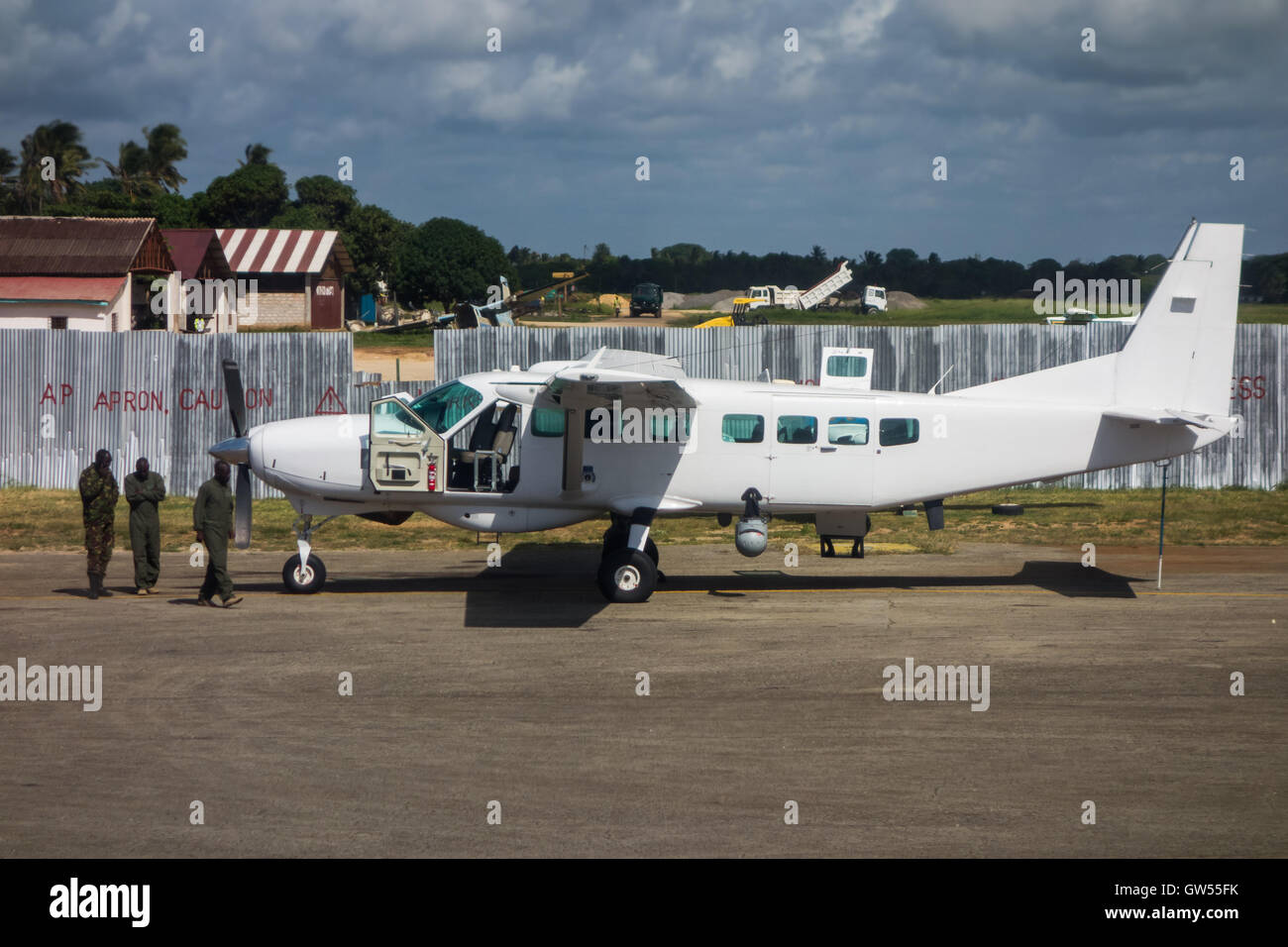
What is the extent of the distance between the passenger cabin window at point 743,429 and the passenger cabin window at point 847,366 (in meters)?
8.07

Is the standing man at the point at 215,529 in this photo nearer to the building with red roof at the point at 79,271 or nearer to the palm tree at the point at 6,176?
the building with red roof at the point at 79,271

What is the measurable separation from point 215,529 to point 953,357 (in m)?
15.9

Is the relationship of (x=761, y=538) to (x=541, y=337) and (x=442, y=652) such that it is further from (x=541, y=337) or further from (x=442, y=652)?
(x=541, y=337)

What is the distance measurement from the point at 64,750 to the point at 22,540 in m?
12.1

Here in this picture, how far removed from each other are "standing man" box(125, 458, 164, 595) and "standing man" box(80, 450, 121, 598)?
33cm

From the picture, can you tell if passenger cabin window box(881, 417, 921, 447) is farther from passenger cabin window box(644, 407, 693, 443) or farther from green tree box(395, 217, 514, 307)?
green tree box(395, 217, 514, 307)

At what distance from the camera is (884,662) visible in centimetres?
1117

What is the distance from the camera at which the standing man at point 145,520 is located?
47.1 ft

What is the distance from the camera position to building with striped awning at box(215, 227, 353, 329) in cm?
5947

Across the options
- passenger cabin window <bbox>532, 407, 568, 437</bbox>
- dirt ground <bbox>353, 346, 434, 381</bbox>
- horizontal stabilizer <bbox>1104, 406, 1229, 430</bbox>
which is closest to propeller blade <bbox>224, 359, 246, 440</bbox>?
passenger cabin window <bbox>532, 407, 568, 437</bbox>

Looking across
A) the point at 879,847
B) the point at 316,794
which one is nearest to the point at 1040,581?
the point at 879,847

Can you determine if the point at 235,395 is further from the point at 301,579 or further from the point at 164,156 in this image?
the point at 164,156

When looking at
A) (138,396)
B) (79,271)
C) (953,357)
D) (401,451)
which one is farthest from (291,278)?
(401,451)

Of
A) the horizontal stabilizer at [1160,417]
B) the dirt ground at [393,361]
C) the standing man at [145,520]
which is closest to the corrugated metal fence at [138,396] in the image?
the standing man at [145,520]
